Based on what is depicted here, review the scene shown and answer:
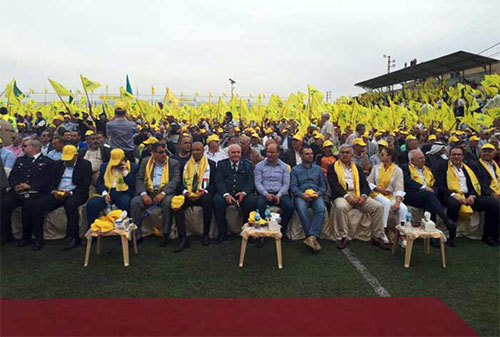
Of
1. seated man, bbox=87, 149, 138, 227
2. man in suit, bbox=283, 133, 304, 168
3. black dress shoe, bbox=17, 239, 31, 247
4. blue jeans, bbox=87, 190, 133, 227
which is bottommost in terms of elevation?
black dress shoe, bbox=17, 239, 31, 247

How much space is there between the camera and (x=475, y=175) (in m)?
5.36

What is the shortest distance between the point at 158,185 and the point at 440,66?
2597cm

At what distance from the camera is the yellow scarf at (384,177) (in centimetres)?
520

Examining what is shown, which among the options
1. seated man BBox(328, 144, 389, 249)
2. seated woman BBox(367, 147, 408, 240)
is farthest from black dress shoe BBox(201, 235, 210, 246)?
seated woman BBox(367, 147, 408, 240)

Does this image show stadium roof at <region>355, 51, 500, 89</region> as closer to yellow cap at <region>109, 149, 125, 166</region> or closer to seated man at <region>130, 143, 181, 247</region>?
seated man at <region>130, 143, 181, 247</region>

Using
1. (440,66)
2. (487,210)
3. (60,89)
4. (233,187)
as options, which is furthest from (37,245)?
(440,66)

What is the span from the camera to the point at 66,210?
4.84 metres

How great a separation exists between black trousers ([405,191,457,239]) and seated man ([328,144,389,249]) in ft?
2.43

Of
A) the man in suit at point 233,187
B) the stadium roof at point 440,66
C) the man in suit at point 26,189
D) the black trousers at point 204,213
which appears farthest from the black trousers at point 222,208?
the stadium roof at point 440,66

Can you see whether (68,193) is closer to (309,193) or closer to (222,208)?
(222,208)

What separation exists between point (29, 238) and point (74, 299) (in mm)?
2308

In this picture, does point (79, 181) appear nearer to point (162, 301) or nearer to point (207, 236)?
point (207, 236)

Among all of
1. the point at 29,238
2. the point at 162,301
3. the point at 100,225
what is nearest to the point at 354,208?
the point at 162,301

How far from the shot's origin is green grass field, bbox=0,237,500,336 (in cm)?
337
